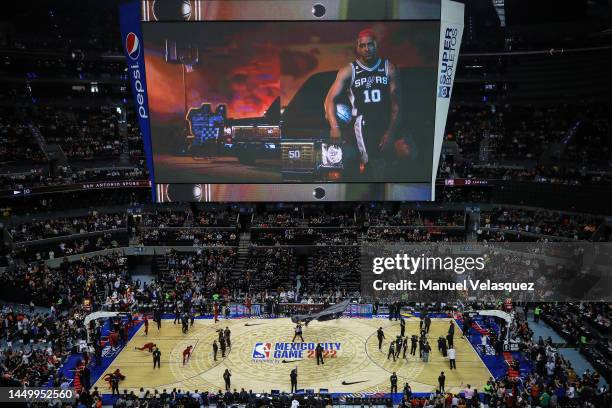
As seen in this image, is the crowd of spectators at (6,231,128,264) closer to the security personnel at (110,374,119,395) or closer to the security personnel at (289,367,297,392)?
the security personnel at (110,374,119,395)

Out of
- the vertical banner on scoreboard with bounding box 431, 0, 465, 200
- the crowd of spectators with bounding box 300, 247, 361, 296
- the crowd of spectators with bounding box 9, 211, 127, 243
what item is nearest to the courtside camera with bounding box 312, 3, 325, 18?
the vertical banner on scoreboard with bounding box 431, 0, 465, 200

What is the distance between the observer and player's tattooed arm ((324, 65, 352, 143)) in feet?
102

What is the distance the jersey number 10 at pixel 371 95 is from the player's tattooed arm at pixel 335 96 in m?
1.22

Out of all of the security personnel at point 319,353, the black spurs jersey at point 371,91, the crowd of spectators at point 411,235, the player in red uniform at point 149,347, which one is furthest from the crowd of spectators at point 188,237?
the security personnel at point 319,353

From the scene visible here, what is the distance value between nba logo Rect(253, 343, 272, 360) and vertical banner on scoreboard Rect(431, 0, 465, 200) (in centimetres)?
1277

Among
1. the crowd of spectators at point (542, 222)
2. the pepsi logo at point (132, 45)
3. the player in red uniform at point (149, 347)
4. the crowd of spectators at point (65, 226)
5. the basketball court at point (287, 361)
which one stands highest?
the pepsi logo at point (132, 45)

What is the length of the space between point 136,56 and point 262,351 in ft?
58.1

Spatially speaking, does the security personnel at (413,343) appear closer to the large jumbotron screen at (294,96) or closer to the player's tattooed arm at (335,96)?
the large jumbotron screen at (294,96)

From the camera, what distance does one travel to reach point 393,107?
103ft

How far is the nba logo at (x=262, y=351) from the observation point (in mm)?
28094

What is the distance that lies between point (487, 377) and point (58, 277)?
88.7 ft

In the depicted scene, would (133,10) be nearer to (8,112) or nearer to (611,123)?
(8,112)

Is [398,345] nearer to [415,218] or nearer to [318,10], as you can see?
[415,218]

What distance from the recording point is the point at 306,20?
3038 cm
